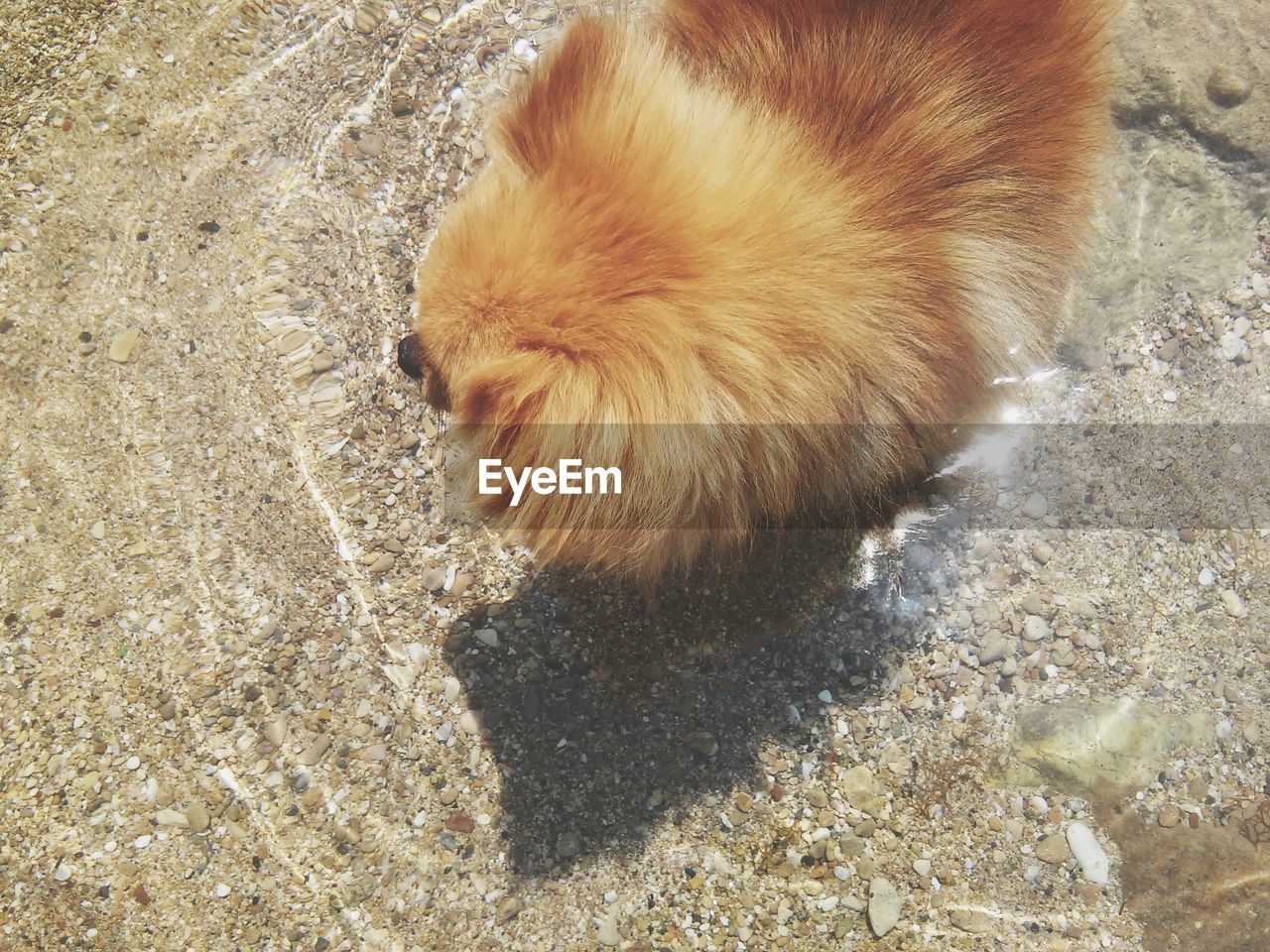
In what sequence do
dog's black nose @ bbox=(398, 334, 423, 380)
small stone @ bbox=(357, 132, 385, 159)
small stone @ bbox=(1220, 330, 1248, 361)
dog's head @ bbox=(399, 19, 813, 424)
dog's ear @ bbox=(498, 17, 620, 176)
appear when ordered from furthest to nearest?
small stone @ bbox=(357, 132, 385, 159)
small stone @ bbox=(1220, 330, 1248, 361)
dog's black nose @ bbox=(398, 334, 423, 380)
dog's ear @ bbox=(498, 17, 620, 176)
dog's head @ bbox=(399, 19, 813, 424)

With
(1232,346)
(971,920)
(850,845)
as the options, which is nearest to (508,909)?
(850,845)

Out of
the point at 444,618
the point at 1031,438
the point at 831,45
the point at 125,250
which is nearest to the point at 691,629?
the point at 444,618

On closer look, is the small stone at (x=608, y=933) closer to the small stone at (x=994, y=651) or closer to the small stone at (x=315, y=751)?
the small stone at (x=315, y=751)

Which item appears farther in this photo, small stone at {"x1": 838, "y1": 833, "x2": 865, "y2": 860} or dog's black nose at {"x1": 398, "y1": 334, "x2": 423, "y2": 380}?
small stone at {"x1": 838, "y1": 833, "x2": 865, "y2": 860}

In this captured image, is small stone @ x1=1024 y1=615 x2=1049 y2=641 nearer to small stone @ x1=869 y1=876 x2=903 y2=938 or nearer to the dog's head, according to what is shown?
small stone @ x1=869 y1=876 x2=903 y2=938

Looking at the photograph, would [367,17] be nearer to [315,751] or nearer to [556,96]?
[556,96]

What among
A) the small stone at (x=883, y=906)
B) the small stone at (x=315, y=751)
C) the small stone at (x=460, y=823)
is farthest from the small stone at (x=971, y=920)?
the small stone at (x=315, y=751)

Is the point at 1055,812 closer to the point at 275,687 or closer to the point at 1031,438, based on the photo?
the point at 1031,438

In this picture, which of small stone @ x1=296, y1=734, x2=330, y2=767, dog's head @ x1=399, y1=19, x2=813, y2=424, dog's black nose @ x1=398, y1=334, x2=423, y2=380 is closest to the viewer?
dog's head @ x1=399, y1=19, x2=813, y2=424

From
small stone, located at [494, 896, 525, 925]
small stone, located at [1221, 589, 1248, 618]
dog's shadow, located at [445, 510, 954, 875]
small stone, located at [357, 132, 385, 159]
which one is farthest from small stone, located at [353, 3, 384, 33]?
small stone, located at [1221, 589, 1248, 618]
